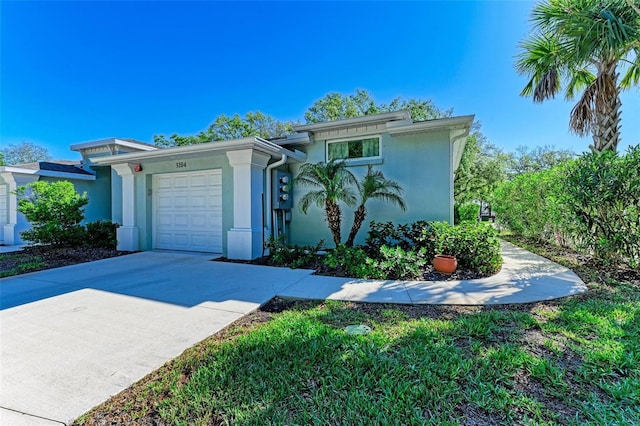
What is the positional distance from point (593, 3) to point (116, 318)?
10.7 metres

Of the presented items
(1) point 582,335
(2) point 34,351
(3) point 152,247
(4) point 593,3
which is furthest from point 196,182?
(4) point 593,3

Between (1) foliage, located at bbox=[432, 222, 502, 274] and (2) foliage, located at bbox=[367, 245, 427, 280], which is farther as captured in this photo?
(1) foliage, located at bbox=[432, 222, 502, 274]

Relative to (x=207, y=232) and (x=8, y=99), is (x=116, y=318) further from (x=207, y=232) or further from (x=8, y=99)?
(x=8, y=99)

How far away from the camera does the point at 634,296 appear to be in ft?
14.2

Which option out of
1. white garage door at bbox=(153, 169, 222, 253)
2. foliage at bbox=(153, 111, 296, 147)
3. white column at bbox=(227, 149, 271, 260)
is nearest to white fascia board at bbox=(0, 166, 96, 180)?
white garage door at bbox=(153, 169, 222, 253)

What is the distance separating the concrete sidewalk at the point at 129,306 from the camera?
2314 millimetres

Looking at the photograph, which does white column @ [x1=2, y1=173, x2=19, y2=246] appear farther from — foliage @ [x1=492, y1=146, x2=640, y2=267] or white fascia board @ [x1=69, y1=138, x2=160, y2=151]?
foliage @ [x1=492, y1=146, x2=640, y2=267]

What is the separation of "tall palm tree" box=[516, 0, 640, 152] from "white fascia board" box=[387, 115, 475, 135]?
248cm

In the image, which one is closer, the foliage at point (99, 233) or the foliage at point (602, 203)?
the foliage at point (602, 203)

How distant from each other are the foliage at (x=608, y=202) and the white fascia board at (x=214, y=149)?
717cm

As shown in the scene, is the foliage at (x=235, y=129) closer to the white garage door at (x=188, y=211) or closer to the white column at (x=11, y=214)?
the white column at (x=11, y=214)

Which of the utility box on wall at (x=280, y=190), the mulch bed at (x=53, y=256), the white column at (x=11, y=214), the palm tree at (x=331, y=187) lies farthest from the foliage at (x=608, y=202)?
the white column at (x=11, y=214)

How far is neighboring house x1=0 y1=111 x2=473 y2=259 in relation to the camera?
7.66 meters

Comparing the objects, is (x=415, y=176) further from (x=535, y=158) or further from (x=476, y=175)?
(x=535, y=158)
